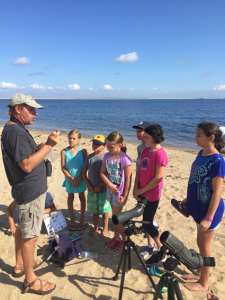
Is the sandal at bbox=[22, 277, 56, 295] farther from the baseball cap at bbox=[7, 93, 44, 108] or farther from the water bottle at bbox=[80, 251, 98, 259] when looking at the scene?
the baseball cap at bbox=[7, 93, 44, 108]

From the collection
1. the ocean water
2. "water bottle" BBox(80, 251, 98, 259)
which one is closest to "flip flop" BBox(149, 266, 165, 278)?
"water bottle" BBox(80, 251, 98, 259)

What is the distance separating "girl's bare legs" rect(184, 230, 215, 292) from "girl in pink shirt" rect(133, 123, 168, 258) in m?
0.66

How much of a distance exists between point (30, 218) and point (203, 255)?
2181mm

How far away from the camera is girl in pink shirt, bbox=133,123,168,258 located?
274 cm

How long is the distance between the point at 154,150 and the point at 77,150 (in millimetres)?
1536

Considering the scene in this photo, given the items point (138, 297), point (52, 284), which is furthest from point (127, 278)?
point (52, 284)

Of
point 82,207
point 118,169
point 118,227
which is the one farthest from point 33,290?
point 118,169


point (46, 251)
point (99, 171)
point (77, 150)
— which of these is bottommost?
point (46, 251)

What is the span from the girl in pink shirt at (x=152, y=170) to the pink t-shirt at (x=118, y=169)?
0.23 m

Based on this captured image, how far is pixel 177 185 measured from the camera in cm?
606

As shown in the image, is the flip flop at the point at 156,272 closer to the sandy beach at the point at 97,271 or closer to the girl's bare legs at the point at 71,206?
the sandy beach at the point at 97,271

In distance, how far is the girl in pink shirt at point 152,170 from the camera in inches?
108

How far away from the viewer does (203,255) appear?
8.14 feet

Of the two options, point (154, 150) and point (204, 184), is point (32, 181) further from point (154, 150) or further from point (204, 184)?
point (204, 184)
